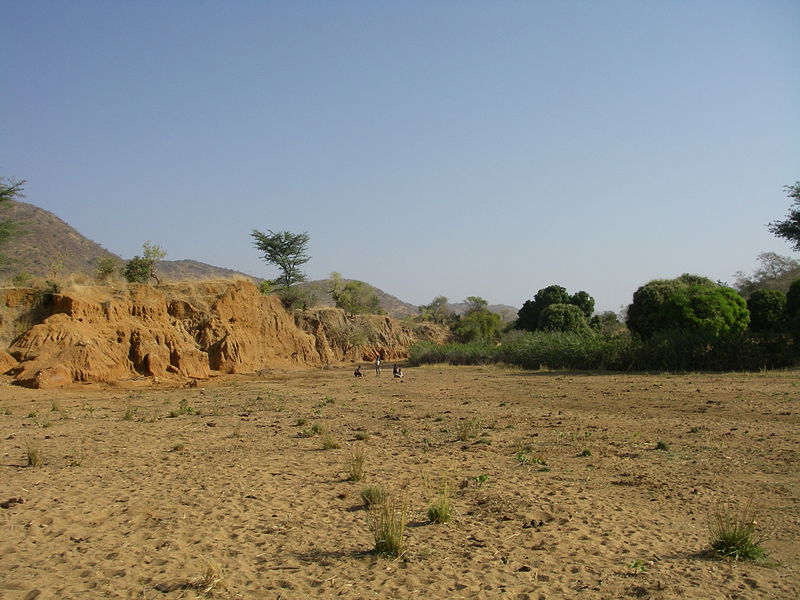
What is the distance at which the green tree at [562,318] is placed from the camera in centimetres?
4600

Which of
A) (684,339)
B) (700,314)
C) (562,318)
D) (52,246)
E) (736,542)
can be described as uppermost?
(52,246)

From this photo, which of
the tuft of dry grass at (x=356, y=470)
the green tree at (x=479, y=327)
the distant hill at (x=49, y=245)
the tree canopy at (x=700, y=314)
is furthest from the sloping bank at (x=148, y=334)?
the distant hill at (x=49, y=245)

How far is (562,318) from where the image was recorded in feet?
152

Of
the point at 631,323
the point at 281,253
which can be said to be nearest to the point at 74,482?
the point at 631,323

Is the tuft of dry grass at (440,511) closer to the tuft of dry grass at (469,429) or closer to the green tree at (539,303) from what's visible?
the tuft of dry grass at (469,429)

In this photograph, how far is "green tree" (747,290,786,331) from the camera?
29.7m

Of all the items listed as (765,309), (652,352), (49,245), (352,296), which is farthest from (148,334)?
(49,245)

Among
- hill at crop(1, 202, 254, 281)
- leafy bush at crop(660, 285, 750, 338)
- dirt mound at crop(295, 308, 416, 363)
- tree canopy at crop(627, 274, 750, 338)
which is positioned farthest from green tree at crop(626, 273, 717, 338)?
hill at crop(1, 202, 254, 281)

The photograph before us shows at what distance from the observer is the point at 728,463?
360 inches

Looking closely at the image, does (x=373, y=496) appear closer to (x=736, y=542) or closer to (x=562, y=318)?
(x=736, y=542)

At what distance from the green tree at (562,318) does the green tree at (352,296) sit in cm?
1940

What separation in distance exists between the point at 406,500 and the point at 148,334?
22.1m

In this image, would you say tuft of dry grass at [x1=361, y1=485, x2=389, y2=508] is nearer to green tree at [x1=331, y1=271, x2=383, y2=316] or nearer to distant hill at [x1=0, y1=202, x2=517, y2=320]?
distant hill at [x1=0, y1=202, x2=517, y2=320]

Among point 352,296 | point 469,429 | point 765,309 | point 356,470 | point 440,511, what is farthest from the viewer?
point 352,296
